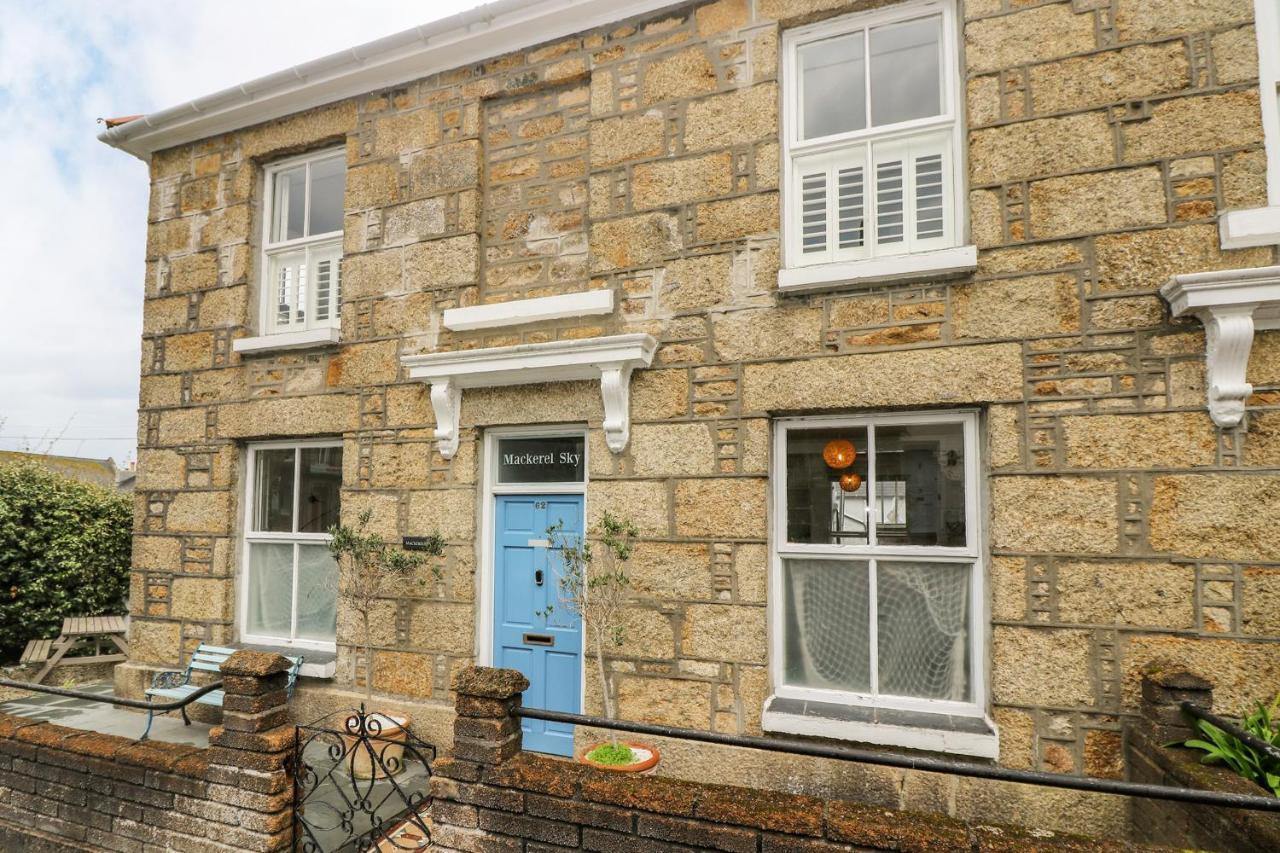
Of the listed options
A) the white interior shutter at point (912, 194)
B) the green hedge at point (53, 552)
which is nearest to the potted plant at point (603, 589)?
the white interior shutter at point (912, 194)

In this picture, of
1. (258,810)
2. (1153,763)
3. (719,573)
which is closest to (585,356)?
(719,573)

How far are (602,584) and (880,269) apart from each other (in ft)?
8.92

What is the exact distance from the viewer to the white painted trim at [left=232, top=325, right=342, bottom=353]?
237 inches

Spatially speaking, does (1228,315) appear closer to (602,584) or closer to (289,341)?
(602,584)

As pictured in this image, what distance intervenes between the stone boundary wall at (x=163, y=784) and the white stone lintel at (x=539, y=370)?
7.61ft

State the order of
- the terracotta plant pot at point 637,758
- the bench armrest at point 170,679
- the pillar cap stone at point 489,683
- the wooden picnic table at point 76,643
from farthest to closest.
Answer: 1. the wooden picnic table at point 76,643
2. the bench armrest at point 170,679
3. the terracotta plant pot at point 637,758
4. the pillar cap stone at point 489,683

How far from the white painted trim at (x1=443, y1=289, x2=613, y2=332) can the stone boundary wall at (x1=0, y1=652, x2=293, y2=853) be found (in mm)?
2809

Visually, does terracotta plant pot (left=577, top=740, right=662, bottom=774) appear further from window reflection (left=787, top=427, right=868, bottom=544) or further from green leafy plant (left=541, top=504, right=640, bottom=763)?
window reflection (left=787, top=427, right=868, bottom=544)

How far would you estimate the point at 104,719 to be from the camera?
247 inches

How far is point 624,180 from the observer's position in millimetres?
5176

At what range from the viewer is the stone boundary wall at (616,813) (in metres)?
2.68

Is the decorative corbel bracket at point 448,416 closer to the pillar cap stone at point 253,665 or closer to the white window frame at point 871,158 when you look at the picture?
the pillar cap stone at point 253,665

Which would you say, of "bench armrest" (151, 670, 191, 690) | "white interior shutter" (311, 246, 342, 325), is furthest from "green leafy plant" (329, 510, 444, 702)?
"white interior shutter" (311, 246, 342, 325)

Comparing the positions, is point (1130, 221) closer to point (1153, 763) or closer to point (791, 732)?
point (1153, 763)
